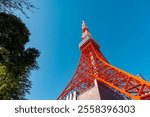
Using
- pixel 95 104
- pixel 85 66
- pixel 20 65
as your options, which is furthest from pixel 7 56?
pixel 85 66

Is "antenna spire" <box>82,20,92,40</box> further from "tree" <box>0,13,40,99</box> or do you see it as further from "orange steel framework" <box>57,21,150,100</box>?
"tree" <box>0,13,40,99</box>

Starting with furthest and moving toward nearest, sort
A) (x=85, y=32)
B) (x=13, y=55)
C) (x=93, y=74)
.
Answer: (x=85, y=32) < (x=93, y=74) < (x=13, y=55)

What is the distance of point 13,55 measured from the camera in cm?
771

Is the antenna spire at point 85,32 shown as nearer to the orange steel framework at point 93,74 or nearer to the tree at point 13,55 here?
the orange steel framework at point 93,74

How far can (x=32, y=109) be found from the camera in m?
4.14

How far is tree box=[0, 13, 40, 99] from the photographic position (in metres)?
7.46

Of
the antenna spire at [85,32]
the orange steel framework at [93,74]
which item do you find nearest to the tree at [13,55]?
the orange steel framework at [93,74]

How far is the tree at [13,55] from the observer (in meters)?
7.46

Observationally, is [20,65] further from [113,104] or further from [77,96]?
[77,96]

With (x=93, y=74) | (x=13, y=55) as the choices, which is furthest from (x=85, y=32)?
(x=13, y=55)

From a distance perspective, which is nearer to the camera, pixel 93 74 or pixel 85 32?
pixel 93 74

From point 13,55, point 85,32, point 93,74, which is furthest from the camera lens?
point 85,32

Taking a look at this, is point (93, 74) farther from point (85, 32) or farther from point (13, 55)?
point (13, 55)

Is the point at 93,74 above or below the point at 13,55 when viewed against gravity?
above
